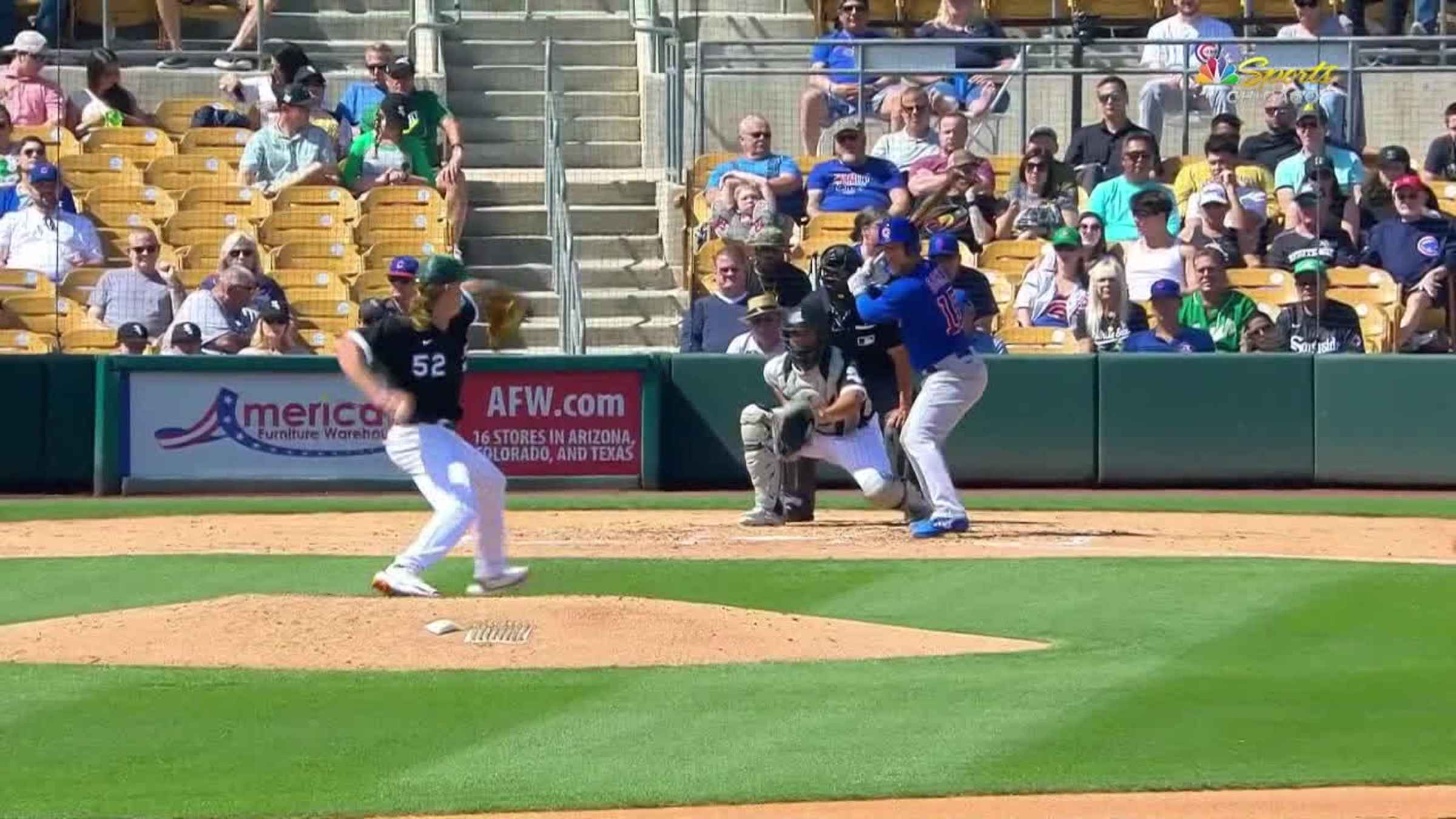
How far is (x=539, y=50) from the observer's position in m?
22.7

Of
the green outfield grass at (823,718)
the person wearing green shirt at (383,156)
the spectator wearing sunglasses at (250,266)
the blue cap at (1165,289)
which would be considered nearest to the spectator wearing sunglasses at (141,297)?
the spectator wearing sunglasses at (250,266)

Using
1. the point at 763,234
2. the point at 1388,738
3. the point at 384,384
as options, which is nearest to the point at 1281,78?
the point at 763,234

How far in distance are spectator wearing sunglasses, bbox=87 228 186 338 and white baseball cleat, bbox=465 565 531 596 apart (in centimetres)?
694

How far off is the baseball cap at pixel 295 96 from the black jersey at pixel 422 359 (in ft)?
26.9

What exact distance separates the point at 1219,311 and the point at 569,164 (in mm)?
6741

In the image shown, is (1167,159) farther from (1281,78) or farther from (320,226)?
(320,226)

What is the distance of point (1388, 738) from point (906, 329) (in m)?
5.63

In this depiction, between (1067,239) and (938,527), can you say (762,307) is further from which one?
(1067,239)

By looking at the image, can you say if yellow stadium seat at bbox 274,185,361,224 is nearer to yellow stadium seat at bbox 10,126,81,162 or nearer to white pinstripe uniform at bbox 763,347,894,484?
yellow stadium seat at bbox 10,126,81,162

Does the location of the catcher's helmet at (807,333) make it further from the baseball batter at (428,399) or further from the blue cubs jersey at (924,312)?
the baseball batter at (428,399)

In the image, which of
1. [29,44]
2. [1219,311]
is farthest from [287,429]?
[1219,311]

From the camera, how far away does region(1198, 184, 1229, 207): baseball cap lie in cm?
1847

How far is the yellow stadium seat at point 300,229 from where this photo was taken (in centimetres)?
1880

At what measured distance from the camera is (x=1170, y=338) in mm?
17688
